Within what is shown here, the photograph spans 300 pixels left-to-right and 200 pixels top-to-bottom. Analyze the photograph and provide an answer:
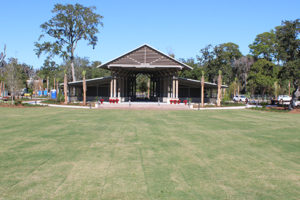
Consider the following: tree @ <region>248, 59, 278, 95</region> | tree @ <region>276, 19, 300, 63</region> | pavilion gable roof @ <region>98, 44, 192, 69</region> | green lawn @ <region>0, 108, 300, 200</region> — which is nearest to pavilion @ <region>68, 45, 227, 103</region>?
pavilion gable roof @ <region>98, 44, 192, 69</region>

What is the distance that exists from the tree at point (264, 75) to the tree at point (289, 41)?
105ft

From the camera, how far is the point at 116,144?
966cm

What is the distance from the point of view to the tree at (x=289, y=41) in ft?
90.8

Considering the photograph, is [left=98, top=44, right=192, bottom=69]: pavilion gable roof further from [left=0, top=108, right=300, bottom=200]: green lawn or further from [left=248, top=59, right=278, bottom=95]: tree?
[left=248, top=59, right=278, bottom=95]: tree

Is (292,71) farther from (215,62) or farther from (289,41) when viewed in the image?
(215,62)

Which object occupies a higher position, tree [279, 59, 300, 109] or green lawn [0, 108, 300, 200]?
tree [279, 59, 300, 109]

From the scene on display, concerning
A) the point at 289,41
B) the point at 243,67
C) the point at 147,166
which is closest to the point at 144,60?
the point at 289,41

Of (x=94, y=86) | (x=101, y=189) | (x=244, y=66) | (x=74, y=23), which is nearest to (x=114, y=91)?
(x=94, y=86)

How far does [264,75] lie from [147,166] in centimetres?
6173

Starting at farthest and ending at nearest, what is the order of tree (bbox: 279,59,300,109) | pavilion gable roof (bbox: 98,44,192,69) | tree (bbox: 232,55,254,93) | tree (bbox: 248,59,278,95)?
tree (bbox: 232,55,254,93), tree (bbox: 248,59,278,95), pavilion gable roof (bbox: 98,44,192,69), tree (bbox: 279,59,300,109)

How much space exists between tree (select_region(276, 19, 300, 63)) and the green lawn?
65.6 ft

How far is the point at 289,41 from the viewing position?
2808 centimetres

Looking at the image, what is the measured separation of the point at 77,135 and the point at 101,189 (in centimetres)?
647

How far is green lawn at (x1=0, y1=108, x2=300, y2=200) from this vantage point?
5270mm
